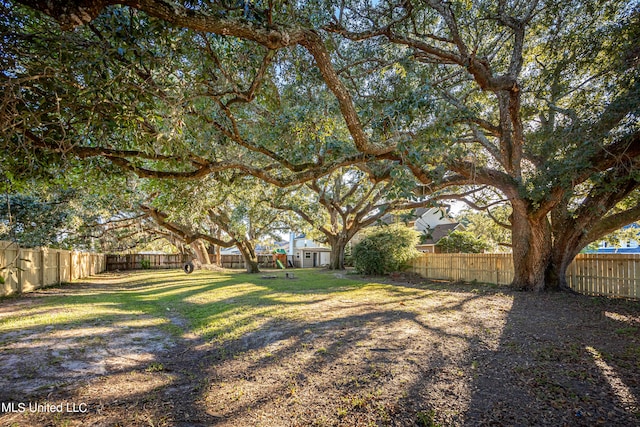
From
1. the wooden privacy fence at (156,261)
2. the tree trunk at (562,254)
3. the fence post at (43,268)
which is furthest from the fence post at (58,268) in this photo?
the tree trunk at (562,254)

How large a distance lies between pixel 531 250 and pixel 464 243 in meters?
7.39

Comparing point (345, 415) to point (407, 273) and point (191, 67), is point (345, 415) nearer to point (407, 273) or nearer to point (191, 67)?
point (191, 67)

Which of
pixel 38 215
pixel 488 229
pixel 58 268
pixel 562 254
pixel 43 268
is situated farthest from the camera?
pixel 488 229

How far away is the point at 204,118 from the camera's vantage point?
5.94 m

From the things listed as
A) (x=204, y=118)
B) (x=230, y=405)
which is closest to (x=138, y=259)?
(x=204, y=118)

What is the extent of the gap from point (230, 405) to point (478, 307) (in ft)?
21.6

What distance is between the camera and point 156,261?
3244 cm

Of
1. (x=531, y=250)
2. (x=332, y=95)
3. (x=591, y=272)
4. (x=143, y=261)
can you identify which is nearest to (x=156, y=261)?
(x=143, y=261)

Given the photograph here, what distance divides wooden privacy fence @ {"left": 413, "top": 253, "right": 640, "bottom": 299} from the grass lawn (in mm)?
2491

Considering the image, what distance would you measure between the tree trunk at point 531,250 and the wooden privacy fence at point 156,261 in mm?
26005

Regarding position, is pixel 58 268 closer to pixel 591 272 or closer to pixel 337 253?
pixel 337 253

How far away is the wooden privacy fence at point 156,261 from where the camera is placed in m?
30.0

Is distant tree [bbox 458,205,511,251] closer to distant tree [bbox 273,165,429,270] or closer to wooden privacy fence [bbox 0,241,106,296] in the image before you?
distant tree [bbox 273,165,429,270]

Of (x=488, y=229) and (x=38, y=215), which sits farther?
(x=488, y=229)
